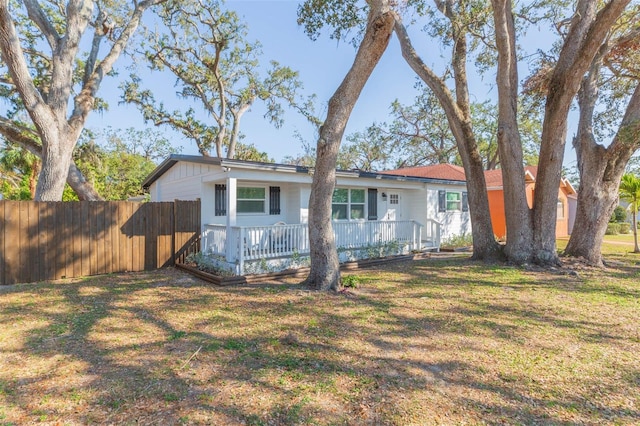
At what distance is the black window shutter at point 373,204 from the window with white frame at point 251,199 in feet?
13.7

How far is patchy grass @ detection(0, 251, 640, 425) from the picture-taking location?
274 cm

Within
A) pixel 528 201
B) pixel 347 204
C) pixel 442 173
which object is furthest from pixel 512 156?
pixel 528 201

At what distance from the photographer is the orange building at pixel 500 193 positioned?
→ 1761 cm

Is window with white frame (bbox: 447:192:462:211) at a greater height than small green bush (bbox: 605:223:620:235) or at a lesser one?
greater

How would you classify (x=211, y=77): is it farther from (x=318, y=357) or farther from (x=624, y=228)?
(x=624, y=228)

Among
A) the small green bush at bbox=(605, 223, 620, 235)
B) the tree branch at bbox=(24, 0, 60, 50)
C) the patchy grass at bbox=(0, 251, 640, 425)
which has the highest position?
the tree branch at bbox=(24, 0, 60, 50)

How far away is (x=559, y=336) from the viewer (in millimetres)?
4355

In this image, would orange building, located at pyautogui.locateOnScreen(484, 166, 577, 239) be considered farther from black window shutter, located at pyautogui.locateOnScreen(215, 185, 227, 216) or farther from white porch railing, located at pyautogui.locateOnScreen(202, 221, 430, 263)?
black window shutter, located at pyautogui.locateOnScreen(215, 185, 227, 216)

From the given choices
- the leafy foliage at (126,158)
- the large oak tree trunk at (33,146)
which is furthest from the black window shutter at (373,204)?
the leafy foliage at (126,158)

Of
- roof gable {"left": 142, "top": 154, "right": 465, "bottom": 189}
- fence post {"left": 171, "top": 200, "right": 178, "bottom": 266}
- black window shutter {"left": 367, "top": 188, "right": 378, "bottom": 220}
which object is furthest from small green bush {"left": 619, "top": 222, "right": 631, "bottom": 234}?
fence post {"left": 171, "top": 200, "right": 178, "bottom": 266}

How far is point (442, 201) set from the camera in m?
15.1

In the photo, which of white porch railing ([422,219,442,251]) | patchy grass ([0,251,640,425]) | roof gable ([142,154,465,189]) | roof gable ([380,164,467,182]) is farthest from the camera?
roof gable ([380,164,467,182])

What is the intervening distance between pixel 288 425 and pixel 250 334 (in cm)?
192

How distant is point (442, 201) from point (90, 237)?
12916mm
